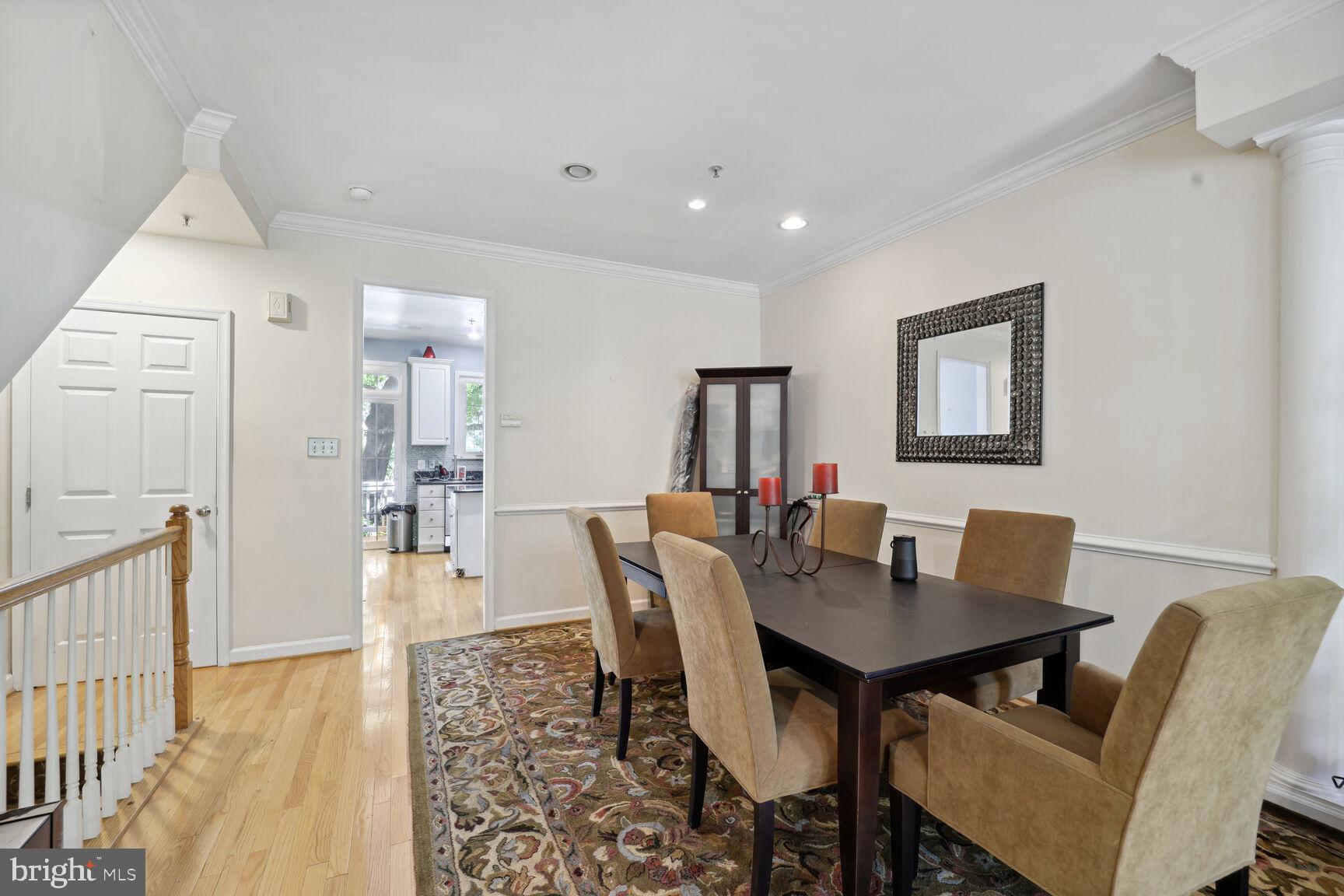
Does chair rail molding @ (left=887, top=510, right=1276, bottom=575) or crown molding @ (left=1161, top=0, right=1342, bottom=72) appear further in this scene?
chair rail molding @ (left=887, top=510, right=1276, bottom=575)

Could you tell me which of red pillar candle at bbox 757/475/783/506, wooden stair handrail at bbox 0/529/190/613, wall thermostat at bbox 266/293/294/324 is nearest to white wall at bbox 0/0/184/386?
wooden stair handrail at bbox 0/529/190/613

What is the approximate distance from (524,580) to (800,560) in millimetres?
2165

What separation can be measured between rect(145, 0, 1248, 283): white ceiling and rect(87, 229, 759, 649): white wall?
49 centimetres

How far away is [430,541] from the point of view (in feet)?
22.6

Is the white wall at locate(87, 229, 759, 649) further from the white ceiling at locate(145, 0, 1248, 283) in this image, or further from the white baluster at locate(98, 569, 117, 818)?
the white baluster at locate(98, 569, 117, 818)

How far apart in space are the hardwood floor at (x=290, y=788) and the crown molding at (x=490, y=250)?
8.02ft

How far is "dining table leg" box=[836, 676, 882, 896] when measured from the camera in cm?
134

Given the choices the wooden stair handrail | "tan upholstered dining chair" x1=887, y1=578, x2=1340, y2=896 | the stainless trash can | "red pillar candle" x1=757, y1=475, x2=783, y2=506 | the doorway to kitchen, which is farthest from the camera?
the stainless trash can

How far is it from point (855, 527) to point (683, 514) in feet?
3.22

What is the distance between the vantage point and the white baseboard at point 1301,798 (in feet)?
6.08

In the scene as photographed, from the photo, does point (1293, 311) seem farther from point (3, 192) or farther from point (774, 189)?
point (3, 192)

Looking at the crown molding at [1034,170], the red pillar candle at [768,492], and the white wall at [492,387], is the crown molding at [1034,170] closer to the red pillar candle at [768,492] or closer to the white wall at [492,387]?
the white wall at [492,387]

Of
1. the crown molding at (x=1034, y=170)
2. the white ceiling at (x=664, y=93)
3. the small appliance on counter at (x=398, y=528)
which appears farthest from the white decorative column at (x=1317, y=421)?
the small appliance on counter at (x=398, y=528)

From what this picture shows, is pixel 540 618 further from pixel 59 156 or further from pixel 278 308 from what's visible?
pixel 59 156
